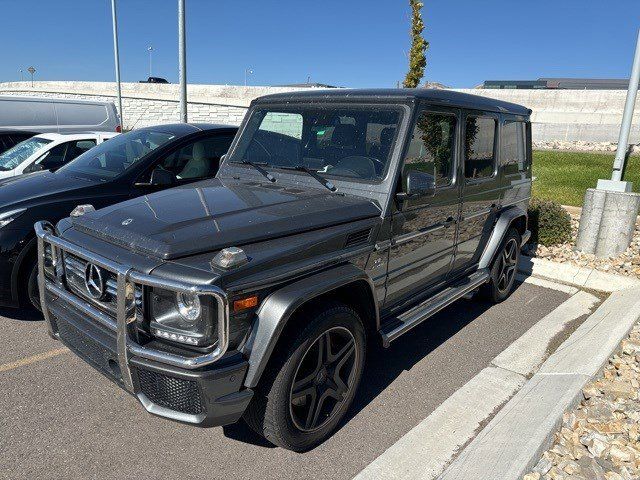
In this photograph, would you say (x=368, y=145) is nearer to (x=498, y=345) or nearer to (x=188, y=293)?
(x=188, y=293)

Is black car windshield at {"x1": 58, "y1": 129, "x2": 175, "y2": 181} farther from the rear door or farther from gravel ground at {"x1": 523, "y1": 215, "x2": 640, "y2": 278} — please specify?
gravel ground at {"x1": 523, "y1": 215, "x2": 640, "y2": 278}

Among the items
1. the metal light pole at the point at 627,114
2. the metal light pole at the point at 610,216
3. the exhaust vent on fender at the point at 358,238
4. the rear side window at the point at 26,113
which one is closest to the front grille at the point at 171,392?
the exhaust vent on fender at the point at 358,238

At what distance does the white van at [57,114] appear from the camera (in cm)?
1168

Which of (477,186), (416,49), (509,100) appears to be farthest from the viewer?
(509,100)

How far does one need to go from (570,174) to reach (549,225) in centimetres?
622

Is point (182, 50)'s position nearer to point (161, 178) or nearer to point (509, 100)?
point (161, 178)

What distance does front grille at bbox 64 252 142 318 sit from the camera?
254 centimetres

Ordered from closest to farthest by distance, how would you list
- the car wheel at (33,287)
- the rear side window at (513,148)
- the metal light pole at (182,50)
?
the car wheel at (33,287), the rear side window at (513,148), the metal light pole at (182,50)

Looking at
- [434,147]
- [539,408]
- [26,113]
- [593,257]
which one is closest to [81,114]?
[26,113]

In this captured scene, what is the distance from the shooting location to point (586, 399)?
3289 mm

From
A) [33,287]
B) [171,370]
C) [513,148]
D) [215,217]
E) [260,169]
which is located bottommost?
[33,287]

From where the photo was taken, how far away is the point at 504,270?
5.36m

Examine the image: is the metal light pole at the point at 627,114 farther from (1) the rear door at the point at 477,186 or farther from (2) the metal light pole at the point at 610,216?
(1) the rear door at the point at 477,186

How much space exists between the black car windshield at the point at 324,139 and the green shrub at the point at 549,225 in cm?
467
